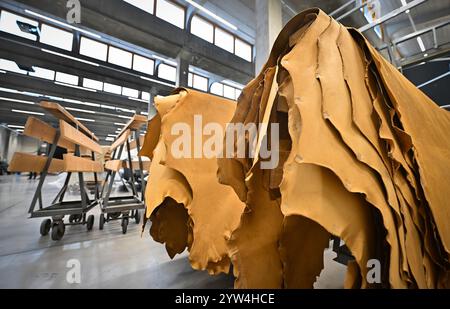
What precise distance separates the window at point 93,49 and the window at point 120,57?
10 centimetres

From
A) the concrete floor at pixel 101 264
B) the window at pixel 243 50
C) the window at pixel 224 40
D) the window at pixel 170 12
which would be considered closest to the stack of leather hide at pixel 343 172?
the concrete floor at pixel 101 264

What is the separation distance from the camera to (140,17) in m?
2.88

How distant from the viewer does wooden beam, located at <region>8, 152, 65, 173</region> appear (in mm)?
1553

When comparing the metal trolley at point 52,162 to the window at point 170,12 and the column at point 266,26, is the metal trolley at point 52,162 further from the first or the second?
the window at point 170,12

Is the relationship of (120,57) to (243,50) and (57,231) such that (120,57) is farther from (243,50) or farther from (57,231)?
(57,231)

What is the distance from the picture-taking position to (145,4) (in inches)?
122

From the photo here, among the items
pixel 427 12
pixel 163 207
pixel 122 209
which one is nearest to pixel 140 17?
pixel 122 209

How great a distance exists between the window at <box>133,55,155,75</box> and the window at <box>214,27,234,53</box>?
1.67 metres

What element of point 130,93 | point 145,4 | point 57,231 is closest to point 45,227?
point 57,231

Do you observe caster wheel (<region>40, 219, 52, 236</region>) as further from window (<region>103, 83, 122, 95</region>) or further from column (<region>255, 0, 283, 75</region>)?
window (<region>103, 83, 122, 95</region>)

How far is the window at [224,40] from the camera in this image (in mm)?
4086

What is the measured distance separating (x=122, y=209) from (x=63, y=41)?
346 centimetres
